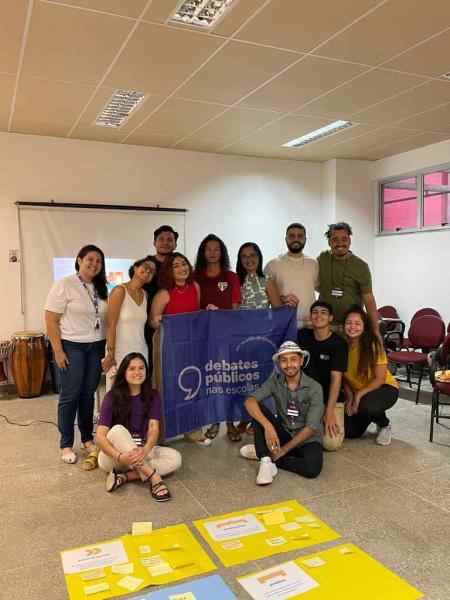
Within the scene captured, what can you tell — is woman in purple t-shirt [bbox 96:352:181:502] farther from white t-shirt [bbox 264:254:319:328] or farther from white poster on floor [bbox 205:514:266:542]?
white t-shirt [bbox 264:254:319:328]

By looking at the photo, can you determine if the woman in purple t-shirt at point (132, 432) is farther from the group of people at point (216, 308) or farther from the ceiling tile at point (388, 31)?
the ceiling tile at point (388, 31)

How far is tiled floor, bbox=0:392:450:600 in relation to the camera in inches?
91.0

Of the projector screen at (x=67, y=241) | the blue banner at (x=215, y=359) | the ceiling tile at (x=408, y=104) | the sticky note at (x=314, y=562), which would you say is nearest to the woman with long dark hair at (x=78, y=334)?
the blue banner at (x=215, y=359)

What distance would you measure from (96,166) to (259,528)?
490cm

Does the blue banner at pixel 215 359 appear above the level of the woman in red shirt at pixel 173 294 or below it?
below

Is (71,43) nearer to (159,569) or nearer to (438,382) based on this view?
(159,569)

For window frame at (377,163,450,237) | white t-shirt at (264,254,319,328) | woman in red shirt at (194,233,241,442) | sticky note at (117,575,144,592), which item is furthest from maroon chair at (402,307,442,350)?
sticky note at (117,575,144,592)

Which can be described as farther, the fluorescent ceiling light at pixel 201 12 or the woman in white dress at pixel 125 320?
the woman in white dress at pixel 125 320

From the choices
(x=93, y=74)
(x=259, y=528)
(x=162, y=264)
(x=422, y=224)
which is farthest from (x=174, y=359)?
(x=422, y=224)

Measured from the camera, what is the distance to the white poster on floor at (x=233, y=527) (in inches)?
100

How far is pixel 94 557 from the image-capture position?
2363mm

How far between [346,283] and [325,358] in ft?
2.59

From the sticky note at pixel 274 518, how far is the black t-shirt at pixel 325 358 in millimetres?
1248

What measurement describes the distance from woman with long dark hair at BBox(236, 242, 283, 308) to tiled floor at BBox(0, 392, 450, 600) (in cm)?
115
